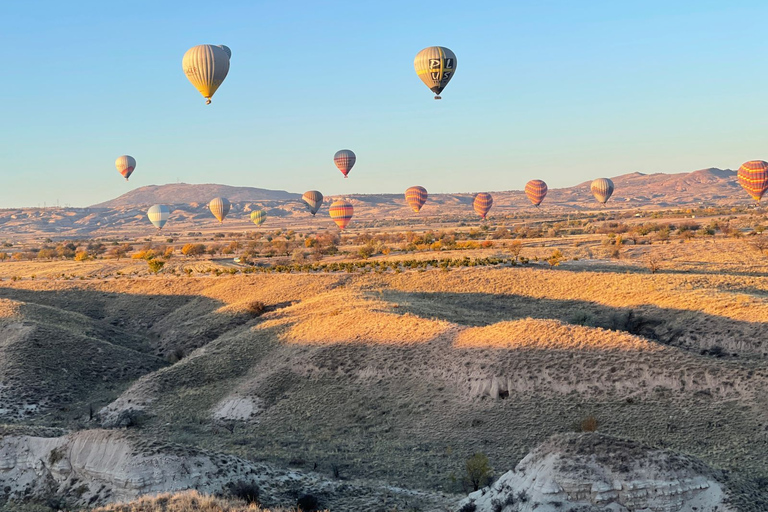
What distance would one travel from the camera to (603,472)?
68.9 ft

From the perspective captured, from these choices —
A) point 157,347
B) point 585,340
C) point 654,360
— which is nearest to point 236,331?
point 157,347

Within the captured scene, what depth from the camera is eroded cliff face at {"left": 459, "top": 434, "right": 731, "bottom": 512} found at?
2056 centimetres

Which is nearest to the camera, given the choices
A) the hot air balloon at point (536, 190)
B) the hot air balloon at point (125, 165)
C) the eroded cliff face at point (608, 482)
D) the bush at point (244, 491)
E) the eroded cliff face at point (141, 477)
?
the eroded cliff face at point (608, 482)

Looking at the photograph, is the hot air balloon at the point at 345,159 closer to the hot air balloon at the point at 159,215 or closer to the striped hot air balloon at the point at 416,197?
the striped hot air balloon at the point at 416,197

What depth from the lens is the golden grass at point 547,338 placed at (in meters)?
37.0

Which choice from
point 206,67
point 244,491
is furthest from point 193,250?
point 244,491

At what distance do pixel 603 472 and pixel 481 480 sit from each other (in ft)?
22.2

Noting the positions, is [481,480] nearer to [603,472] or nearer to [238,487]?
[603,472]

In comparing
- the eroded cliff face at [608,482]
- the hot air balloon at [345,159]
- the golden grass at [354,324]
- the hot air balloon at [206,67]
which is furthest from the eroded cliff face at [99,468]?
the hot air balloon at [345,159]

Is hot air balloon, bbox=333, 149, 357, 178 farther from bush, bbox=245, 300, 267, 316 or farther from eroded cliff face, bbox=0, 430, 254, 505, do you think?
eroded cliff face, bbox=0, 430, 254, 505

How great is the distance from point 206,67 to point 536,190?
89.9 m

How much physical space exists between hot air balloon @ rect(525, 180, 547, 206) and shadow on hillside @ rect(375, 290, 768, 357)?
86747mm

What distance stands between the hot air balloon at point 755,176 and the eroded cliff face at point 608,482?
97402 mm

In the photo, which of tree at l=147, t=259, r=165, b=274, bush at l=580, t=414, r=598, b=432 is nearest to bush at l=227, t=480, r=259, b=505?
bush at l=580, t=414, r=598, b=432
